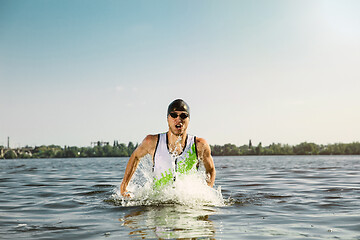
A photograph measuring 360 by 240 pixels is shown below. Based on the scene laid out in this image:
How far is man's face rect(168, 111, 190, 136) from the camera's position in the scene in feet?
26.6

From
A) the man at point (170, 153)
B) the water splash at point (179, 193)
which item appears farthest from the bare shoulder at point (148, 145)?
the water splash at point (179, 193)

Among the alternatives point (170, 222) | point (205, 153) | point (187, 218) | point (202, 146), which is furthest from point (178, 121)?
point (170, 222)

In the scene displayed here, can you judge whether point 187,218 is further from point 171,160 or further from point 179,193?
point 171,160

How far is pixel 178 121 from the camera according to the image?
8.14 metres

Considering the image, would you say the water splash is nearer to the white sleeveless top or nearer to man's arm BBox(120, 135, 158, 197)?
the white sleeveless top

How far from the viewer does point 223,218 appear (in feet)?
22.2

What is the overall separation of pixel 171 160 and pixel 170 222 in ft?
7.69

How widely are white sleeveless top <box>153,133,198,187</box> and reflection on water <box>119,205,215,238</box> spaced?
2.61 ft

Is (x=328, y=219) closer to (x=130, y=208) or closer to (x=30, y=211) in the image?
(x=130, y=208)

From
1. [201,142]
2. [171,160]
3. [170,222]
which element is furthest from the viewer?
[201,142]

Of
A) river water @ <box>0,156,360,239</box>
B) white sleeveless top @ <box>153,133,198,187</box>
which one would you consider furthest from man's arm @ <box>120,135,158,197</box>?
river water @ <box>0,156,360,239</box>

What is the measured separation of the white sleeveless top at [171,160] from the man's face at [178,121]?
39 cm

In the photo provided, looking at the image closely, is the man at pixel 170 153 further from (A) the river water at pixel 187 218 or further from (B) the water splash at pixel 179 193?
(A) the river water at pixel 187 218

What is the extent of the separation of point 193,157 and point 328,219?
3125 mm
